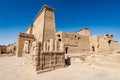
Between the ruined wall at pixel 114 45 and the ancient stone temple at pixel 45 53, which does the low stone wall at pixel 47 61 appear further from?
the ruined wall at pixel 114 45

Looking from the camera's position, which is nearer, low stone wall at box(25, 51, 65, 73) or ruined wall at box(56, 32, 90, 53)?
low stone wall at box(25, 51, 65, 73)

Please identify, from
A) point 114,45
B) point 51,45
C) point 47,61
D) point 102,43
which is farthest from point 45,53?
point 114,45

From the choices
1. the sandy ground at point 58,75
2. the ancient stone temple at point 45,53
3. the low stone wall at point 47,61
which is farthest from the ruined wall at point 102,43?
the sandy ground at point 58,75

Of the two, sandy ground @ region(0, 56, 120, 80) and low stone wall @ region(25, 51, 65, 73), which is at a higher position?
low stone wall @ region(25, 51, 65, 73)

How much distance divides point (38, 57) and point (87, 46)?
20.0 m

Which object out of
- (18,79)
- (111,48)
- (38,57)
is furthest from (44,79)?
(111,48)

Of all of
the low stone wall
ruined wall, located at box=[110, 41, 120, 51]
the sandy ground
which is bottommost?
the sandy ground

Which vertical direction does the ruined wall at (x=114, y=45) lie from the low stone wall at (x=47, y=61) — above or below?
above

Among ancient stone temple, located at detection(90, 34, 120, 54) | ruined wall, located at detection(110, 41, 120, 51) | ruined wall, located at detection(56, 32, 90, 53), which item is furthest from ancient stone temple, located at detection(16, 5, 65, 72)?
ruined wall, located at detection(110, 41, 120, 51)

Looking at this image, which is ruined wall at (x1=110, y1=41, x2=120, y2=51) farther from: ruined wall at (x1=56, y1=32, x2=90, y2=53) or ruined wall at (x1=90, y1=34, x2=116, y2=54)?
ruined wall at (x1=56, y1=32, x2=90, y2=53)

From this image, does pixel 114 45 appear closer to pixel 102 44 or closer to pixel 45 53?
pixel 102 44

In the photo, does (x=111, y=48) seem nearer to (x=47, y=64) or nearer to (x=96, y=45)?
(x=96, y=45)

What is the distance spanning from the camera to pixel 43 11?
18.2m

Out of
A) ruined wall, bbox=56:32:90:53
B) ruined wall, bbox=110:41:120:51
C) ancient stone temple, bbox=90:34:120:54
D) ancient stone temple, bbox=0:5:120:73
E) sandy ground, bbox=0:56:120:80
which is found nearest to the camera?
sandy ground, bbox=0:56:120:80
